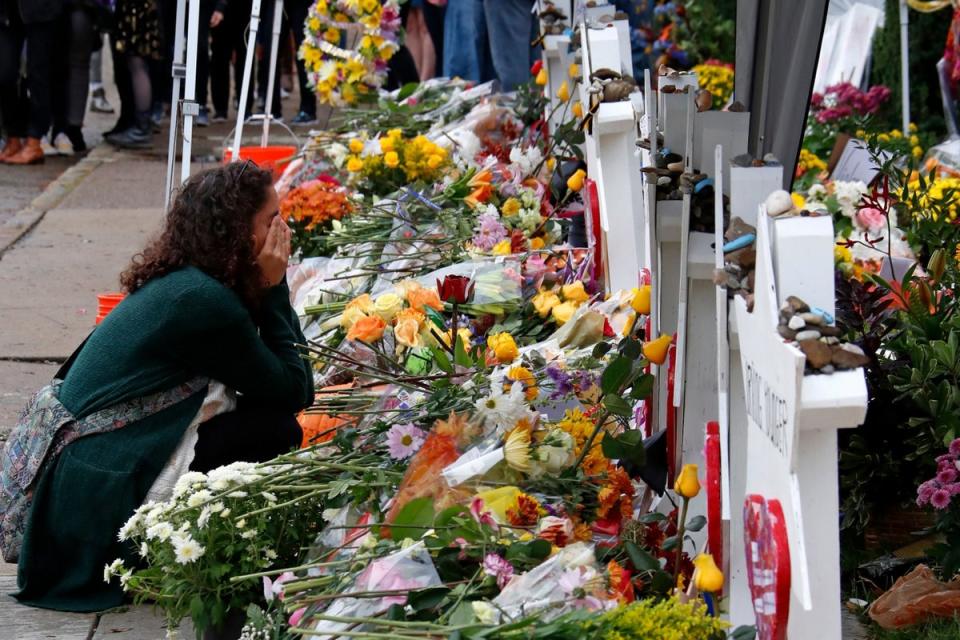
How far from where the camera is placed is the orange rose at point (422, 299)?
3.68 metres

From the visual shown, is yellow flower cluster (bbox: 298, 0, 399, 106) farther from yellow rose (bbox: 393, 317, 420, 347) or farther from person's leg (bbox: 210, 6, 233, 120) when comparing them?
person's leg (bbox: 210, 6, 233, 120)

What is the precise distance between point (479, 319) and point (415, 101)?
116 inches

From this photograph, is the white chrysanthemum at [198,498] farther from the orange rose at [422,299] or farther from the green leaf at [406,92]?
the green leaf at [406,92]

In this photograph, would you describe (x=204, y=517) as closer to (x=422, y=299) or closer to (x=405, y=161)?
(x=422, y=299)

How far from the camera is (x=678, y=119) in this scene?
245cm

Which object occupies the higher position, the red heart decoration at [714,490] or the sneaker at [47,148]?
the red heart decoration at [714,490]

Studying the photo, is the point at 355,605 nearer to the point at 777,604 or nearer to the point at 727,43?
the point at 777,604

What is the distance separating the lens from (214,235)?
3.21 m

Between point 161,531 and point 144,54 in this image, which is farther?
point 144,54

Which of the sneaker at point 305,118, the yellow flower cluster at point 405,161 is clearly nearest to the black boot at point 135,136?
the sneaker at point 305,118

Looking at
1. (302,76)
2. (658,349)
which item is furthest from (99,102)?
(658,349)

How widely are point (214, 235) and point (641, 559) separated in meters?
1.43

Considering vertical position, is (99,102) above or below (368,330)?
below

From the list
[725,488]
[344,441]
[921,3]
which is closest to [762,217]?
[725,488]
